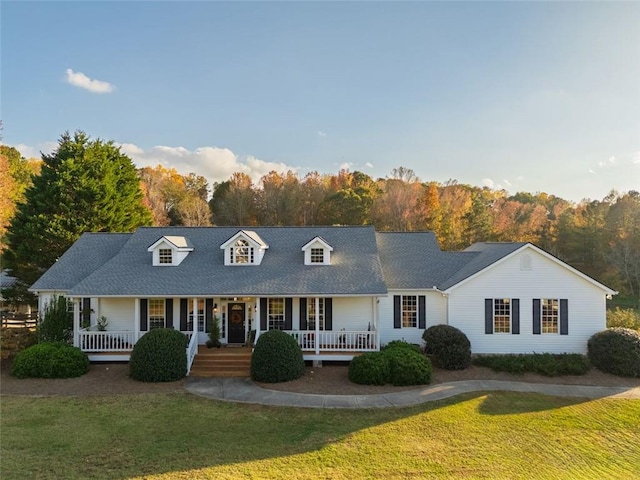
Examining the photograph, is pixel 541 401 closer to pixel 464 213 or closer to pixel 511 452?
pixel 511 452

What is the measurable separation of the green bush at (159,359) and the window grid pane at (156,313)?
3272 millimetres

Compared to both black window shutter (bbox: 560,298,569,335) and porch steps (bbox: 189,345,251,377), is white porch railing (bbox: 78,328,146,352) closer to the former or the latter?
porch steps (bbox: 189,345,251,377)

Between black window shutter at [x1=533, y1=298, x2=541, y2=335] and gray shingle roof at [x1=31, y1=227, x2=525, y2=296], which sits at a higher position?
gray shingle roof at [x1=31, y1=227, x2=525, y2=296]

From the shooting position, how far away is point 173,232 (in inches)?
893

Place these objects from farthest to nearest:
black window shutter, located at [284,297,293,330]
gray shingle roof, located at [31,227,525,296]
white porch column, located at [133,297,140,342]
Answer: black window shutter, located at [284,297,293,330]
gray shingle roof, located at [31,227,525,296]
white porch column, located at [133,297,140,342]

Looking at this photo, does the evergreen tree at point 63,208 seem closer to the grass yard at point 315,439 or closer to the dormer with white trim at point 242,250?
the dormer with white trim at point 242,250

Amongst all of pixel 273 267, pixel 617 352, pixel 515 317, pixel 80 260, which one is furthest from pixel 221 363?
pixel 617 352

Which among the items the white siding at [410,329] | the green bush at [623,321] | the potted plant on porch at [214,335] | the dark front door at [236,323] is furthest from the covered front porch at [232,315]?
the green bush at [623,321]

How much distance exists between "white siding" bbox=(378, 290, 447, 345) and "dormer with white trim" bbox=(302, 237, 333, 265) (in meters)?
3.52

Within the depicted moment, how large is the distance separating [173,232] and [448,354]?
52.9 ft

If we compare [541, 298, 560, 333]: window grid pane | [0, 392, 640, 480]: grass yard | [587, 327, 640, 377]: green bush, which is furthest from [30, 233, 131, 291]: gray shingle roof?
[587, 327, 640, 377]: green bush

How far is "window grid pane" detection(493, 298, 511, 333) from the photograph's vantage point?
18.4 m

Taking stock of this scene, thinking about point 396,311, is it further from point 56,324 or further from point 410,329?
point 56,324

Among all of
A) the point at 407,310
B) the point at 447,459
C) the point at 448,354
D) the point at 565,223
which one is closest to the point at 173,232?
the point at 407,310
